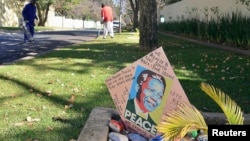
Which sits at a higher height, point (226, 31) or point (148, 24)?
point (148, 24)

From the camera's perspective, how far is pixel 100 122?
3346mm

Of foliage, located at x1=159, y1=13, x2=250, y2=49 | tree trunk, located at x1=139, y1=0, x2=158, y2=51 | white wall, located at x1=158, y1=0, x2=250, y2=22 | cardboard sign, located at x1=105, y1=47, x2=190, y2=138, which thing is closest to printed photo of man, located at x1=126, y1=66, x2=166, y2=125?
cardboard sign, located at x1=105, y1=47, x2=190, y2=138

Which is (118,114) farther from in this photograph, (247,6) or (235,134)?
(247,6)

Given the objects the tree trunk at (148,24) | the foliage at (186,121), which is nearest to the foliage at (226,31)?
the tree trunk at (148,24)

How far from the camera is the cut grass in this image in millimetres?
3514

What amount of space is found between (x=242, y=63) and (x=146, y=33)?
3114 millimetres

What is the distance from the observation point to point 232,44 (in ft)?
39.7

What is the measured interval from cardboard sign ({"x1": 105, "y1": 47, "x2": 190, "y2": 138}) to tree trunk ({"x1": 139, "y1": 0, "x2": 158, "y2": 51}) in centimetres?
704

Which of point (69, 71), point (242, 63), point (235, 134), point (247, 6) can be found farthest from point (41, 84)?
point (247, 6)

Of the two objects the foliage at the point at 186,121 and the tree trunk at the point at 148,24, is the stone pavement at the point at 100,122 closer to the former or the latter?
the foliage at the point at 186,121

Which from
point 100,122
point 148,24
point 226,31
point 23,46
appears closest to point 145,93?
point 100,122

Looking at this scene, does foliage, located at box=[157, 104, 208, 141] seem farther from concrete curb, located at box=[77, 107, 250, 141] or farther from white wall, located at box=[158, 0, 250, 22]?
white wall, located at box=[158, 0, 250, 22]

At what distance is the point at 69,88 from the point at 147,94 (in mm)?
2165

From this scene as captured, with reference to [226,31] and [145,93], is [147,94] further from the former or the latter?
[226,31]
